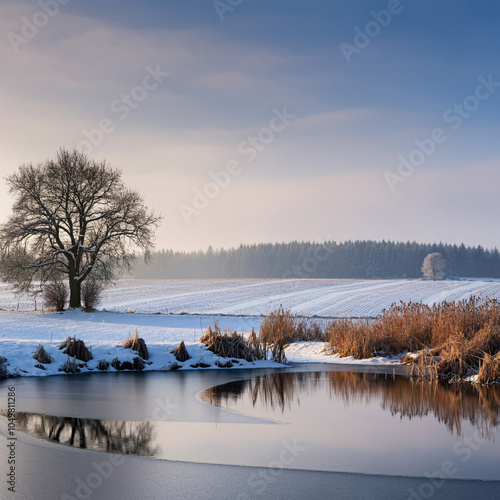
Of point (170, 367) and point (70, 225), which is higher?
point (70, 225)

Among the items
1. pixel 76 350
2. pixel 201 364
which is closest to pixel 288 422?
pixel 201 364

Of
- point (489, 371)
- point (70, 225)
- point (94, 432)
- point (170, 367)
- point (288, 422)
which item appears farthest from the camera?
point (70, 225)

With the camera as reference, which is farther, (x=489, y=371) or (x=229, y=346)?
(x=229, y=346)

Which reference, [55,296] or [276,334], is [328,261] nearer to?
[55,296]

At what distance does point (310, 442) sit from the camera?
25.1 feet

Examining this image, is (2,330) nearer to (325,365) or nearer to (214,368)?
(214,368)

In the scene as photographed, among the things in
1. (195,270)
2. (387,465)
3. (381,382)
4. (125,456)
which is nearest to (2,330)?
(381,382)

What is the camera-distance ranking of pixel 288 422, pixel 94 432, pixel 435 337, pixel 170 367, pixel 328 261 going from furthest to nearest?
pixel 328 261, pixel 435 337, pixel 170 367, pixel 288 422, pixel 94 432

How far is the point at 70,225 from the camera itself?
37500 millimetres

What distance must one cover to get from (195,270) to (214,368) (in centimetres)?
16868

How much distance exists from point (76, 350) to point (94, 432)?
767 cm

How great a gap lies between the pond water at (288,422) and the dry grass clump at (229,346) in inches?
122

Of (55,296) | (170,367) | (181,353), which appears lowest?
(170,367)

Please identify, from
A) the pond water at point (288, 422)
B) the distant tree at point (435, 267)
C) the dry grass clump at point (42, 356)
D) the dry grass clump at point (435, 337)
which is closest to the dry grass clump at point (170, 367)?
the pond water at point (288, 422)
